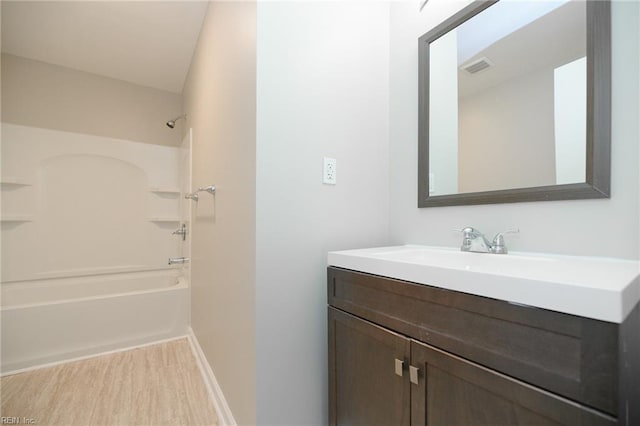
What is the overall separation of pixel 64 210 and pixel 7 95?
43.4 inches

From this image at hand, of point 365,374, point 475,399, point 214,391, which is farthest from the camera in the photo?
point 214,391

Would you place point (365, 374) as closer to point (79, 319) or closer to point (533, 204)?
point (533, 204)

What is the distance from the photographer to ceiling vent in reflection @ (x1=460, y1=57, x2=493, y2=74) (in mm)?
1137

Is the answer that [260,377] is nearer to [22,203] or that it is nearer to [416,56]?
[416,56]

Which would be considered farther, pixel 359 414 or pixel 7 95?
pixel 7 95

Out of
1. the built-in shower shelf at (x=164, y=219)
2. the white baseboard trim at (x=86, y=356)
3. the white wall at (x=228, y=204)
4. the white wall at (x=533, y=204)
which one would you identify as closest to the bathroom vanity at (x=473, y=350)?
the white wall at (x=533, y=204)

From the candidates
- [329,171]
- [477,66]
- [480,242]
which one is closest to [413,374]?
[480,242]

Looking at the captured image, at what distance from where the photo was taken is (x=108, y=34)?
7.21 feet

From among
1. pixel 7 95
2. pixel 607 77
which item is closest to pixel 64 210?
pixel 7 95

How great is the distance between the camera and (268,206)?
3.57 ft

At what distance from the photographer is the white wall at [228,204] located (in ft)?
3.72

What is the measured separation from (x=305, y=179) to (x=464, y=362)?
86 cm

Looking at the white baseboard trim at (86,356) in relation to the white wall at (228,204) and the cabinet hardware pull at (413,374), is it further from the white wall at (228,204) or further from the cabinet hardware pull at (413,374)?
the cabinet hardware pull at (413,374)

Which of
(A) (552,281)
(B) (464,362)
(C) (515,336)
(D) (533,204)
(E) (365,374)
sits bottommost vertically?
(E) (365,374)
